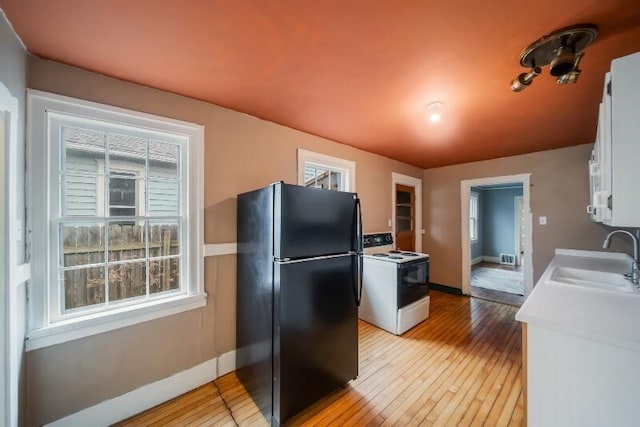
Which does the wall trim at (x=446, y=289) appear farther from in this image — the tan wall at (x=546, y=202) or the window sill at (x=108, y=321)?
the window sill at (x=108, y=321)

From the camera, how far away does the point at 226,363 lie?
2.17 metres

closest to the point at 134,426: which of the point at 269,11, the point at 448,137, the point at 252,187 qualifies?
the point at 252,187

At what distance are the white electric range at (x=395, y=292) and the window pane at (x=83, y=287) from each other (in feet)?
7.90

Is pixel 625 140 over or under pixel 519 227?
over

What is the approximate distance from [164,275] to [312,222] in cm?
131

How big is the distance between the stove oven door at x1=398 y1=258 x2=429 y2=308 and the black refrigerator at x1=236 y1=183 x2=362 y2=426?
3.70 feet

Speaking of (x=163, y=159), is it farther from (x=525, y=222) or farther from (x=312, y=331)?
(x=525, y=222)

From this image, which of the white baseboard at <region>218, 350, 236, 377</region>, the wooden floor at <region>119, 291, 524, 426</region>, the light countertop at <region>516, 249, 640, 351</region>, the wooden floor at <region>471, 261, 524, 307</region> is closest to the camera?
the light countertop at <region>516, 249, 640, 351</region>

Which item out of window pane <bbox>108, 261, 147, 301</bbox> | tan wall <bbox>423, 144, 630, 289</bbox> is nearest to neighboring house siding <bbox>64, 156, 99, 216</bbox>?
window pane <bbox>108, 261, 147, 301</bbox>

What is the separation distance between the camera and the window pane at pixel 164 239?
6.26 ft

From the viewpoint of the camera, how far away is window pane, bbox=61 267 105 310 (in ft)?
5.32

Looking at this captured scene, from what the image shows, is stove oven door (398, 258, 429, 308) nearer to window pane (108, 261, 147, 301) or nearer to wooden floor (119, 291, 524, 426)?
wooden floor (119, 291, 524, 426)

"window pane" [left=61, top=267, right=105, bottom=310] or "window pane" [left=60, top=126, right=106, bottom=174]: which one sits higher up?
"window pane" [left=60, top=126, right=106, bottom=174]

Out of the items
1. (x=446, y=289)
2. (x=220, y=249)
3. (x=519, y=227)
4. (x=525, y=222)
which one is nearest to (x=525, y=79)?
(x=220, y=249)
